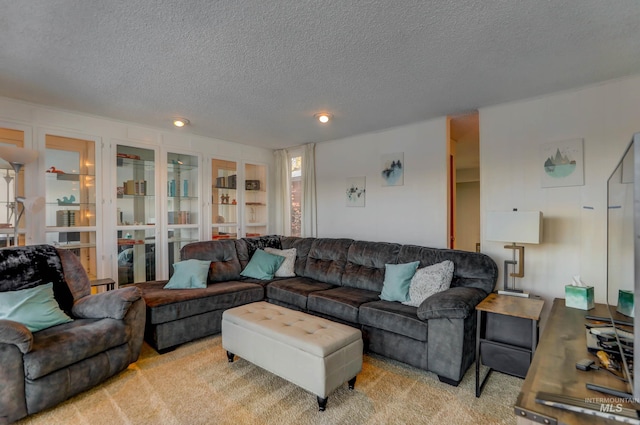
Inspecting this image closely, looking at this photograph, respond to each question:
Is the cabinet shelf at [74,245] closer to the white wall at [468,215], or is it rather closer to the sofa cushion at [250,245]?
the sofa cushion at [250,245]

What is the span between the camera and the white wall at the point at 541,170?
262 cm

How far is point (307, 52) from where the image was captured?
2.16 metres

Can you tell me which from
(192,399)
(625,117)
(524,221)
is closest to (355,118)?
(524,221)

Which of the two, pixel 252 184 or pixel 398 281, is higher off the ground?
pixel 252 184

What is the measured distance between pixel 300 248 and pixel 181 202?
1857 millimetres

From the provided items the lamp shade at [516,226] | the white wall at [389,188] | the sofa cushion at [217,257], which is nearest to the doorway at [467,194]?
the white wall at [389,188]

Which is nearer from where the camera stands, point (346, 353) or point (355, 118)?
point (346, 353)

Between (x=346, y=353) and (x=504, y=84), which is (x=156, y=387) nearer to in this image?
(x=346, y=353)

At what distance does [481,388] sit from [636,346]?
1675 millimetres

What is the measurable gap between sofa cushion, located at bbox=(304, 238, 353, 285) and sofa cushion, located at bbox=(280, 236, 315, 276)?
0.23 ft

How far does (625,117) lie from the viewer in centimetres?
256

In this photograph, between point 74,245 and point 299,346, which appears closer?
point 299,346
